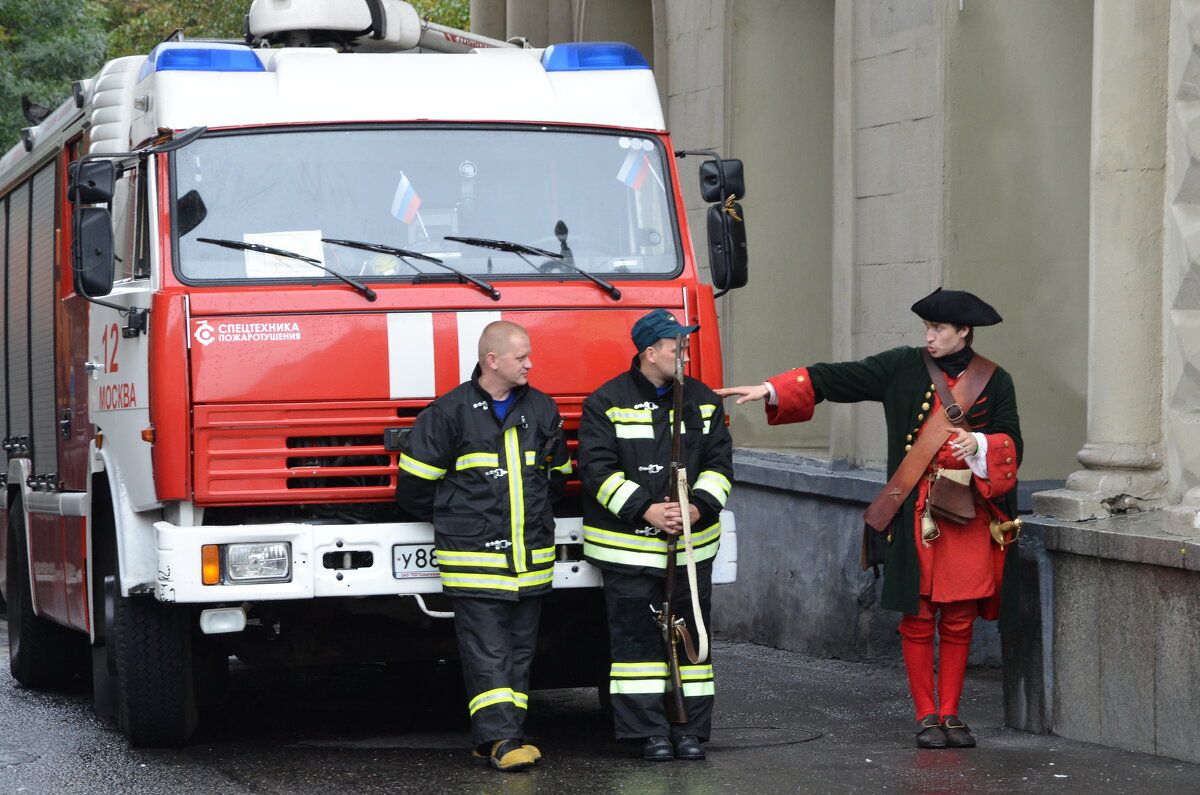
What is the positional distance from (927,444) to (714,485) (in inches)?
34.0

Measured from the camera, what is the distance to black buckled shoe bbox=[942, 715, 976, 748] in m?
7.46

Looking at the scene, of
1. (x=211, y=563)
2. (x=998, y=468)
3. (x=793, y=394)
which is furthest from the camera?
(x=793, y=394)

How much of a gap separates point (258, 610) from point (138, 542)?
521mm

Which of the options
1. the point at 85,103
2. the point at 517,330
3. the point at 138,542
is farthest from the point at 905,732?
the point at 85,103

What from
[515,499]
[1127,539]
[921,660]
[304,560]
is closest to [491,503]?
[515,499]

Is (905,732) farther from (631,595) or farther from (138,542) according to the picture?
(138,542)

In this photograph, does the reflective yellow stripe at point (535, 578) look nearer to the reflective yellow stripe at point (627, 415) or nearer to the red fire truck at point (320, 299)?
the red fire truck at point (320, 299)

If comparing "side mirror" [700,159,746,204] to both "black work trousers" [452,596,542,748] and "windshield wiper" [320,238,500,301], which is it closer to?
"windshield wiper" [320,238,500,301]

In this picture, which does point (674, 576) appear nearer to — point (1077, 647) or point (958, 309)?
point (958, 309)

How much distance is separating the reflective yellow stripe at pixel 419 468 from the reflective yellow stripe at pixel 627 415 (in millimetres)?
667

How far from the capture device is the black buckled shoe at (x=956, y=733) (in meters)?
7.46

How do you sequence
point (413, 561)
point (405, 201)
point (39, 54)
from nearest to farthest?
1. point (413, 561)
2. point (405, 201)
3. point (39, 54)

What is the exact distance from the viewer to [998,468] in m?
7.23

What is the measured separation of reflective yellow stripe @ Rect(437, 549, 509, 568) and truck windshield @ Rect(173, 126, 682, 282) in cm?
106
